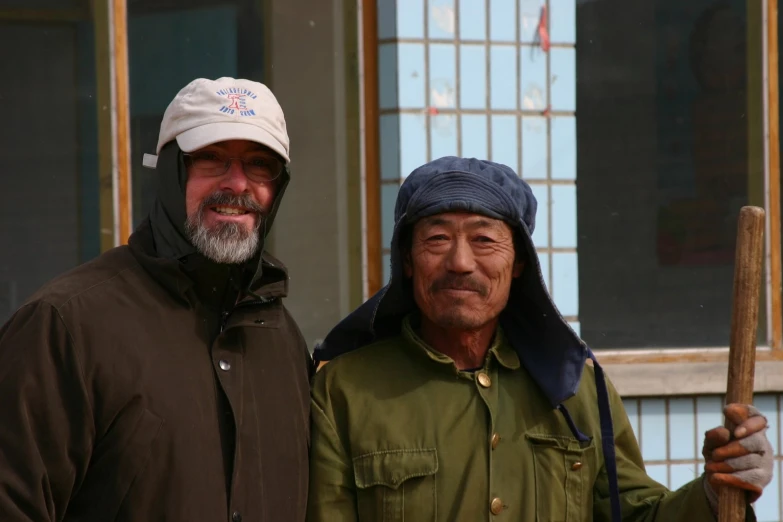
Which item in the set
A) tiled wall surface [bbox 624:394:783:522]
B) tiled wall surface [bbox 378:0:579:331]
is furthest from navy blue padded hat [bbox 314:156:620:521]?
tiled wall surface [bbox 624:394:783:522]

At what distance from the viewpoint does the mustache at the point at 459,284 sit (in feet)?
9.98

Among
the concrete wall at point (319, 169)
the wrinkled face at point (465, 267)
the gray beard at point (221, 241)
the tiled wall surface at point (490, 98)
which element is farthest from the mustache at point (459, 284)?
the concrete wall at point (319, 169)

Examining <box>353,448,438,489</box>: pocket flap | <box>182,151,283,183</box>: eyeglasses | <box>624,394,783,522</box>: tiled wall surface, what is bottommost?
Result: <box>624,394,783,522</box>: tiled wall surface

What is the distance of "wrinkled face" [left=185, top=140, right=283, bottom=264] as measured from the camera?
2.88 metres

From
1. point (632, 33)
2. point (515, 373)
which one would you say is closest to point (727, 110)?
point (632, 33)

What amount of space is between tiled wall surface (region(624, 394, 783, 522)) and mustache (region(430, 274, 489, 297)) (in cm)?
259

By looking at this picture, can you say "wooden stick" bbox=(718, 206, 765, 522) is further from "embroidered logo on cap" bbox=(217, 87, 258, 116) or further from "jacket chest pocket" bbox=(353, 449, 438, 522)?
"embroidered logo on cap" bbox=(217, 87, 258, 116)

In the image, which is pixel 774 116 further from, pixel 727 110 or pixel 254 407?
pixel 254 407

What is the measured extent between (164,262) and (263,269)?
0.33 metres

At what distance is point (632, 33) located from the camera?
5.61 metres

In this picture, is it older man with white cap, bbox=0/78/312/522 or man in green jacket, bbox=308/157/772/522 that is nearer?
older man with white cap, bbox=0/78/312/522

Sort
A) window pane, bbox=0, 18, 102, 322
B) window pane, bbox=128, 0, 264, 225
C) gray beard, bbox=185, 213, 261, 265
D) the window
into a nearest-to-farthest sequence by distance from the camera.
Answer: gray beard, bbox=185, 213, 261, 265
window pane, bbox=0, 18, 102, 322
window pane, bbox=128, 0, 264, 225
the window

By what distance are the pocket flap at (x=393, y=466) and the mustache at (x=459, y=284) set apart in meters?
0.42

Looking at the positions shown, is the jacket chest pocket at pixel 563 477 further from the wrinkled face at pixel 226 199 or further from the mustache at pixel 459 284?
the wrinkled face at pixel 226 199
